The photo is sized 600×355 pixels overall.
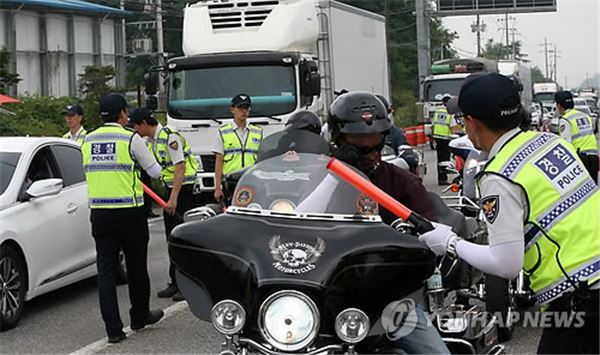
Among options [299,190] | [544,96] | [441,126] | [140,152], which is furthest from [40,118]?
[544,96]

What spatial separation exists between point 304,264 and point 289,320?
0.22 metres

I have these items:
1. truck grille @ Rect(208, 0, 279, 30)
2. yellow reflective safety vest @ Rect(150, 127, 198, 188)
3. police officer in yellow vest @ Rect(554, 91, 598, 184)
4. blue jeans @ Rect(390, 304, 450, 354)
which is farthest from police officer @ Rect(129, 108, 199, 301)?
police officer in yellow vest @ Rect(554, 91, 598, 184)

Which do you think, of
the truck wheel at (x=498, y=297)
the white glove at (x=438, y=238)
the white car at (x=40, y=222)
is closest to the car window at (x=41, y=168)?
the white car at (x=40, y=222)

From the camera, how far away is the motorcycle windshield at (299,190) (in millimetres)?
4094

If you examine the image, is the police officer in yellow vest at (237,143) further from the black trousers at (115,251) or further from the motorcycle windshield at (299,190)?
the motorcycle windshield at (299,190)

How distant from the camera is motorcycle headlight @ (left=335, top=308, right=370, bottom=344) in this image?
3.59 meters

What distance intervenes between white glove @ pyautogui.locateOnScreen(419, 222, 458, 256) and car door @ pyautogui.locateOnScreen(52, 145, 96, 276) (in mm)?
5976

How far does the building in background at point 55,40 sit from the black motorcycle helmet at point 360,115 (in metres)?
44.4

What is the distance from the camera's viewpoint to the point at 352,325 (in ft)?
11.8

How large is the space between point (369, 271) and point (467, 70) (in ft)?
93.0

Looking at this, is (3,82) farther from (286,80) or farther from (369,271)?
(369,271)

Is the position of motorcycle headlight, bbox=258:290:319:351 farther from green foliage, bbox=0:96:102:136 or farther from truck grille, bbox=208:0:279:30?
green foliage, bbox=0:96:102:136

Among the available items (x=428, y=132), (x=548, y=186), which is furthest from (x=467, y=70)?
(x=548, y=186)

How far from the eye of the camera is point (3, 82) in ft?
86.1
